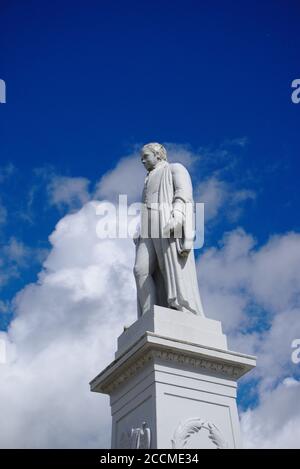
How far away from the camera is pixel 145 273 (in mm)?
10633

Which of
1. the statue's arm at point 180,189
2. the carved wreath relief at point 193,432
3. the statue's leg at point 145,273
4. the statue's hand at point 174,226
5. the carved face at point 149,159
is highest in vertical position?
the carved face at point 149,159

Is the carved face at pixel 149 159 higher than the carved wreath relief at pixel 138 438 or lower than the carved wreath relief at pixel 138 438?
higher

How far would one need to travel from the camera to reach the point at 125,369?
31.4 feet

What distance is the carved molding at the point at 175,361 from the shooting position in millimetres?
9047

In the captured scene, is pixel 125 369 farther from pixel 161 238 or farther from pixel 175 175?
pixel 175 175

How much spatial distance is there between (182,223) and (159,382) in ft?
10.1

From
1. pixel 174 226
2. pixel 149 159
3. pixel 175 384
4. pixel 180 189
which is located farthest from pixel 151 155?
pixel 175 384

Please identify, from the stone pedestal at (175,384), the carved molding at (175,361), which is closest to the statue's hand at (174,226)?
the stone pedestal at (175,384)

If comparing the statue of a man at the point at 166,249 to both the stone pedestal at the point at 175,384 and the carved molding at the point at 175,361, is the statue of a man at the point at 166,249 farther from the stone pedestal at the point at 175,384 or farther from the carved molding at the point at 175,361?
the carved molding at the point at 175,361

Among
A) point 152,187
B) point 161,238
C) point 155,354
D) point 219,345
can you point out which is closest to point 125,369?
point 155,354

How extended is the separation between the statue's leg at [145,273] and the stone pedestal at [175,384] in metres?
0.65

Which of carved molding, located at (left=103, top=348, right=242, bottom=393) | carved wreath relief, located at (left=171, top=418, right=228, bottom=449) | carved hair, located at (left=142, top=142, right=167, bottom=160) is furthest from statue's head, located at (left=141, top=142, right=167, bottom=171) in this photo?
carved wreath relief, located at (left=171, top=418, right=228, bottom=449)

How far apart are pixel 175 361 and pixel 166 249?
220 centimetres

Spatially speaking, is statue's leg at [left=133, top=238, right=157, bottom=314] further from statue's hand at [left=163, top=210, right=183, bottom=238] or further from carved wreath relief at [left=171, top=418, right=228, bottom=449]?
carved wreath relief at [left=171, top=418, right=228, bottom=449]
